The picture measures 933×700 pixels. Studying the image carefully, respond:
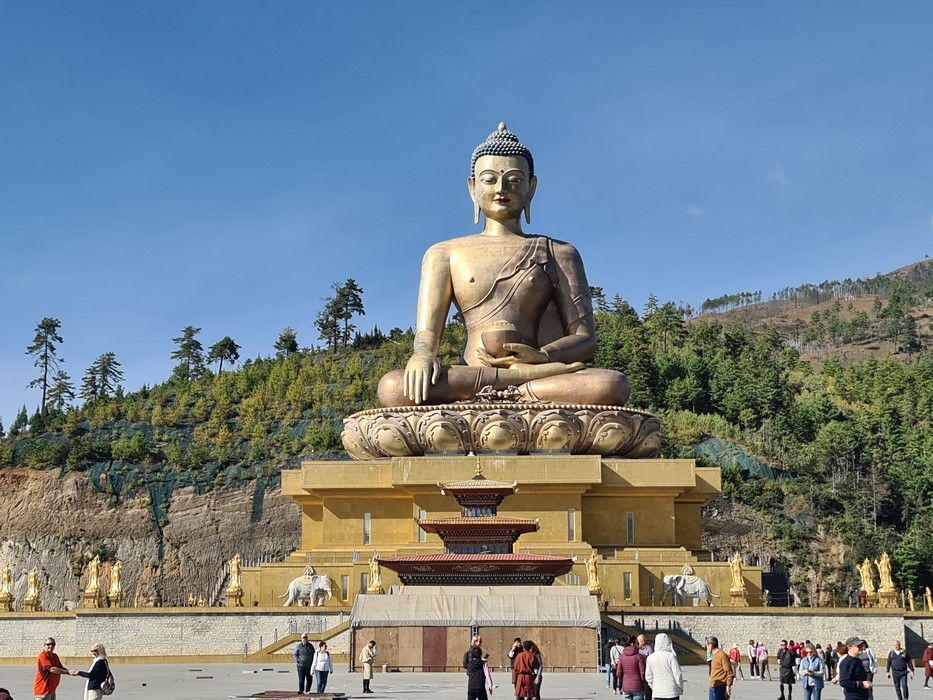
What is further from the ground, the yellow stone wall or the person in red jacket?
the yellow stone wall

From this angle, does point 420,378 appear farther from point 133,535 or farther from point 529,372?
point 133,535

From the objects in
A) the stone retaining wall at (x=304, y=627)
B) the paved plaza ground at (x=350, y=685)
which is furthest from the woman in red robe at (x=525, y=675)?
the stone retaining wall at (x=304, y=627)

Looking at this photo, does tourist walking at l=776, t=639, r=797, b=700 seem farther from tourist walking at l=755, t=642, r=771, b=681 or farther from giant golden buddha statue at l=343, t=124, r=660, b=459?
giant golden buddha statue at l=343, t=124, r=660, b=459

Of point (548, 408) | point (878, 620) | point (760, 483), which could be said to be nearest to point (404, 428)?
point (548, 408)

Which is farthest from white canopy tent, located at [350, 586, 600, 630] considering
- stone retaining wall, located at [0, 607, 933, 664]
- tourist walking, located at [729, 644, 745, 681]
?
stone retaining wall, located at [0, 607, 933, 664]

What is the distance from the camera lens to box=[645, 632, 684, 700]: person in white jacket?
882 cm

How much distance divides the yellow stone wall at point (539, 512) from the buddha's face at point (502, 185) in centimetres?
562

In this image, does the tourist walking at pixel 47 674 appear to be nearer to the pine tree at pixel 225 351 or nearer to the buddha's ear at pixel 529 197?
the buddha's ear at pixel 529 197

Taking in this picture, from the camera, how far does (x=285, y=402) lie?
49.5 metres

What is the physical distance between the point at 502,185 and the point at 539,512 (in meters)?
6.85

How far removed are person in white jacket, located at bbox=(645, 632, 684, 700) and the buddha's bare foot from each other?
14.6 m

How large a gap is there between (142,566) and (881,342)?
56.5m

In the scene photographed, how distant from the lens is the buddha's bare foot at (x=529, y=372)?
23484 mm

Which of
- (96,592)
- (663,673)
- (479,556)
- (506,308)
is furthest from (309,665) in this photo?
(506,308)
